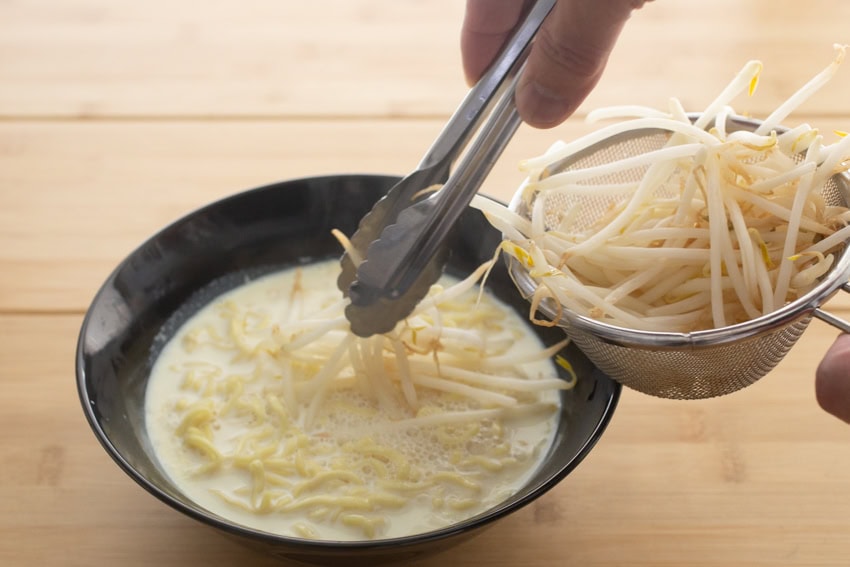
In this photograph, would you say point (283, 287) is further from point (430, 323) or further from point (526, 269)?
point (526, 269)

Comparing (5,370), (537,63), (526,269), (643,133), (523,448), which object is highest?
(537,63)

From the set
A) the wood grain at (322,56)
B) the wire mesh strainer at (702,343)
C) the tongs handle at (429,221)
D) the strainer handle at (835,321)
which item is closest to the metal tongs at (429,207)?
the tongs handle at (429,221)

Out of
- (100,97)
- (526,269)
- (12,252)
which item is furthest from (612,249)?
(100,97)

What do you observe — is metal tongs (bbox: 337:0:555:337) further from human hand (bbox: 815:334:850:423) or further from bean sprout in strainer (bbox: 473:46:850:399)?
human hand (bbox: 815:334:850:423)

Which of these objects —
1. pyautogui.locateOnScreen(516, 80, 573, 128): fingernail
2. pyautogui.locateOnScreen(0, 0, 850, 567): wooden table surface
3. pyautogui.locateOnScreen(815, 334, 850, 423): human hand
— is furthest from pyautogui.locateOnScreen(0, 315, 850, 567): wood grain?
pyautogui.locateOnScreen(516, 80, 573, 128): fingernail

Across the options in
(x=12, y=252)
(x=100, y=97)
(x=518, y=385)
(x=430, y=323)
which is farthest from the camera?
(x=100, y=97)

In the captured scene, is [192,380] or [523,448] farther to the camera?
[192,380]
